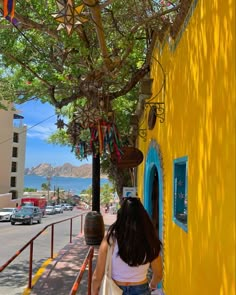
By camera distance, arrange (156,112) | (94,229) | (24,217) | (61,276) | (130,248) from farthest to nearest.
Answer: (24,217)
(94,229)
(61,276)
(156,112)
(130,248)

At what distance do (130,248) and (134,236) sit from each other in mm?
103

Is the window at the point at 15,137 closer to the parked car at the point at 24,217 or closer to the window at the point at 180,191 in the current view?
the parked car at the point at 24,217

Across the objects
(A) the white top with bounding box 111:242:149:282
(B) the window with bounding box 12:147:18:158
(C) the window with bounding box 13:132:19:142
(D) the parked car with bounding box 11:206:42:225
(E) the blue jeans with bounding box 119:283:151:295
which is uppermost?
(C) the window with bounding box 13:132:19:142

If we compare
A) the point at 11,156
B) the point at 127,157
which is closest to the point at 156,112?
the point at 127,157

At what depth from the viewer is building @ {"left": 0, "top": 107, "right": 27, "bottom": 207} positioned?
58938 mm

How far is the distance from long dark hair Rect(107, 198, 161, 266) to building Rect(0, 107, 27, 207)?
5359 cm

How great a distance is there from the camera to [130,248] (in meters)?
3.27

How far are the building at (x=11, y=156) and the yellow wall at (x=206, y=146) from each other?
2056 inches

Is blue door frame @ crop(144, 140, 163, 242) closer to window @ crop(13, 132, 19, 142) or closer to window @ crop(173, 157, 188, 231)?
window @ crop(173, 157, 188, 231)

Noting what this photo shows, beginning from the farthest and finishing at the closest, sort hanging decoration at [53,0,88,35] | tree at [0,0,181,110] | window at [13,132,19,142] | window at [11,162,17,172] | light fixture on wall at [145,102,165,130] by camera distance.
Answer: window at [11,162,17,172] < window at [13,132,19,142] < tree at [0,0,181,110] < light fixture on wall at [145,102,165,130] < hanging decoration at [53,0,88,35]

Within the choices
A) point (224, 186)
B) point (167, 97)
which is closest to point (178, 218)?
point (167, 97)

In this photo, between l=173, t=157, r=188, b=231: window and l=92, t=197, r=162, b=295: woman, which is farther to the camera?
l=173, t=157, r=188, b=231: window

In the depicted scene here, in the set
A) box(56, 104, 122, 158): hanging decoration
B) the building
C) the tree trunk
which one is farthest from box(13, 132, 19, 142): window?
box(56, 104, 122, 158): hanging decoration

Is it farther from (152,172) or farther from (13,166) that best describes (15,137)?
(152,172)
